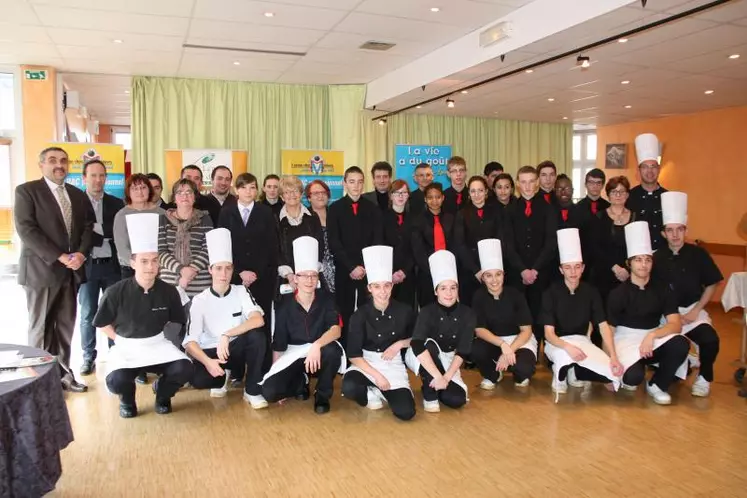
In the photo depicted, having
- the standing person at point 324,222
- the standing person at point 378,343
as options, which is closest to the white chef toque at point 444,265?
the standing person at point 378,343

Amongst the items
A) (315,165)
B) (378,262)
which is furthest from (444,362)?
(315,165)

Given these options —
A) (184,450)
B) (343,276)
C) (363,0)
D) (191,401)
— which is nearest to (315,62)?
(363,0)

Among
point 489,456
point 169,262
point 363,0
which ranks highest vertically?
point 363,0

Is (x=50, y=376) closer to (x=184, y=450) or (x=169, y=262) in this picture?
(x=184, y=450)

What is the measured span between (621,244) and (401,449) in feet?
7.86

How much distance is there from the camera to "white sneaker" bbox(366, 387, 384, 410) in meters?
3.69

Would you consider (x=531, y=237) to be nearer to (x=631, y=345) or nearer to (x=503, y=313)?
(x=503, y=313)

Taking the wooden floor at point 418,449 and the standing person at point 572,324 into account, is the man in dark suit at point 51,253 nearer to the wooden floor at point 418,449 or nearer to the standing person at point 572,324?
the wooden floor at point 418,449

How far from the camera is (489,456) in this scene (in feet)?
9.88

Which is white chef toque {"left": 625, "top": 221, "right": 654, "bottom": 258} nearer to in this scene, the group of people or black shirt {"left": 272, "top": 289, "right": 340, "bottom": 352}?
the group of people

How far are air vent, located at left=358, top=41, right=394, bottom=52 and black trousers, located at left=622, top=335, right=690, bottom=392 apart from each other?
3.94 m

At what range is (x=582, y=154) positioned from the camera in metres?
12.8

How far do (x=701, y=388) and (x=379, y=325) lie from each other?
7.24ft

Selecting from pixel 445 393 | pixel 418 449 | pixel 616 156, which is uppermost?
pixel 616 156
